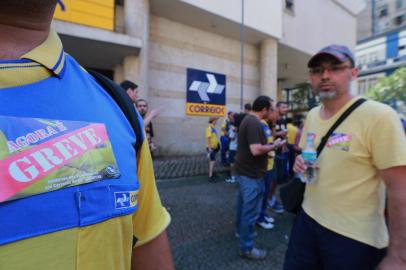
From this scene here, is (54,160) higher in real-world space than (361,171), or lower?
higher

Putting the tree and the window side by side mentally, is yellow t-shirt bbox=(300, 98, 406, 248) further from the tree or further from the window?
the tree

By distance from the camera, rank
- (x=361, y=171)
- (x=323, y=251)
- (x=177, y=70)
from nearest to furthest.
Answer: (x=361, y=171), (x=323, y=251), (x=177, y=70)

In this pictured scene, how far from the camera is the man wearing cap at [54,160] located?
20.3 inches

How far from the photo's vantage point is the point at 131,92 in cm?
406

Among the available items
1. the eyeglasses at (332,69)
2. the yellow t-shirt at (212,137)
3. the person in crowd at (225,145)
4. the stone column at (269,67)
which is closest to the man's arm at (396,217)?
the eyeglasses at (332,69)

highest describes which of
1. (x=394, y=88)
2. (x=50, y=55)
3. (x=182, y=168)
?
(x=394, y=88)

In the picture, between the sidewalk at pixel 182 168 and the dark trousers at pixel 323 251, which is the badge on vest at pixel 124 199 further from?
the sidewalk at pixel 182 168

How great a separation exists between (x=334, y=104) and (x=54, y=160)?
5.60ft

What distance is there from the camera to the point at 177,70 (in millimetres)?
10055

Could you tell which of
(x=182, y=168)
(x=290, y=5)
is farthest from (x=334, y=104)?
(x=290, y=5)

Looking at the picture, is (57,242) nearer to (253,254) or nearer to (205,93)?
(253,254)

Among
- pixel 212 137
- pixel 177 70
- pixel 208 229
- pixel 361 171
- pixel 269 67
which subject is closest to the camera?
pixel 361 171

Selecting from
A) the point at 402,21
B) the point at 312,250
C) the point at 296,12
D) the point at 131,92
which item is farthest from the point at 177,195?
the point at 402,21

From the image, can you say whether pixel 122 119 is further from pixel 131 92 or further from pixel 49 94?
pixel 131 92
